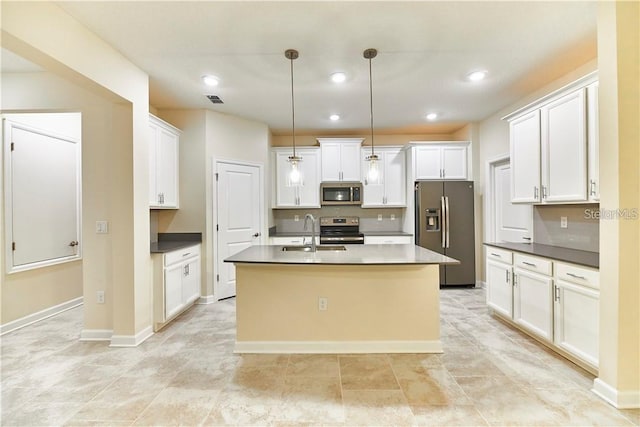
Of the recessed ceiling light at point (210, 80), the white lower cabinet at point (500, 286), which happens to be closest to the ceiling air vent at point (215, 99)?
the recessed ceiling light at point (210, 80)

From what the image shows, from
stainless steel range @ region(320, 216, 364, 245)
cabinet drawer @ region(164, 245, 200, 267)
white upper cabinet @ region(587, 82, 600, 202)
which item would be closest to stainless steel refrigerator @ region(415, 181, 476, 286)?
stainless steel range @ region(320, 216, 364, 245)

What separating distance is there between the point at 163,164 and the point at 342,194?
9.49 feet

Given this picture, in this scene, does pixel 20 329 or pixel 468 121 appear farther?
pixel 468 121

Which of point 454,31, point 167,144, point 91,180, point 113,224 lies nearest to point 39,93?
point 91,180

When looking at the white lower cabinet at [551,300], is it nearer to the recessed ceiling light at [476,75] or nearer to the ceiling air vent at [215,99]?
the recessed ceiling light at [476,75]

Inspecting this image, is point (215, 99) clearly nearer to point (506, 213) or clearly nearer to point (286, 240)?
point (286, 240)

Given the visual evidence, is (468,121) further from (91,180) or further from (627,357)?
(91,180)

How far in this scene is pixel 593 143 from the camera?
2434mm

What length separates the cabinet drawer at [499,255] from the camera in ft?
10.4

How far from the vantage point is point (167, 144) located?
12.3 feet

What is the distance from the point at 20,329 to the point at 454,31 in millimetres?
5328

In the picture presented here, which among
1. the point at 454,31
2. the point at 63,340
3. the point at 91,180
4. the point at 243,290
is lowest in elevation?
the point at 63,340

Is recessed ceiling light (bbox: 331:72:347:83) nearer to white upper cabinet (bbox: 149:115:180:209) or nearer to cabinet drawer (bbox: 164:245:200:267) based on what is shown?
white upper cabinet (bbox: 149:115:180:209)

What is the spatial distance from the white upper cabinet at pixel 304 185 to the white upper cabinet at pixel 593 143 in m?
3.62
